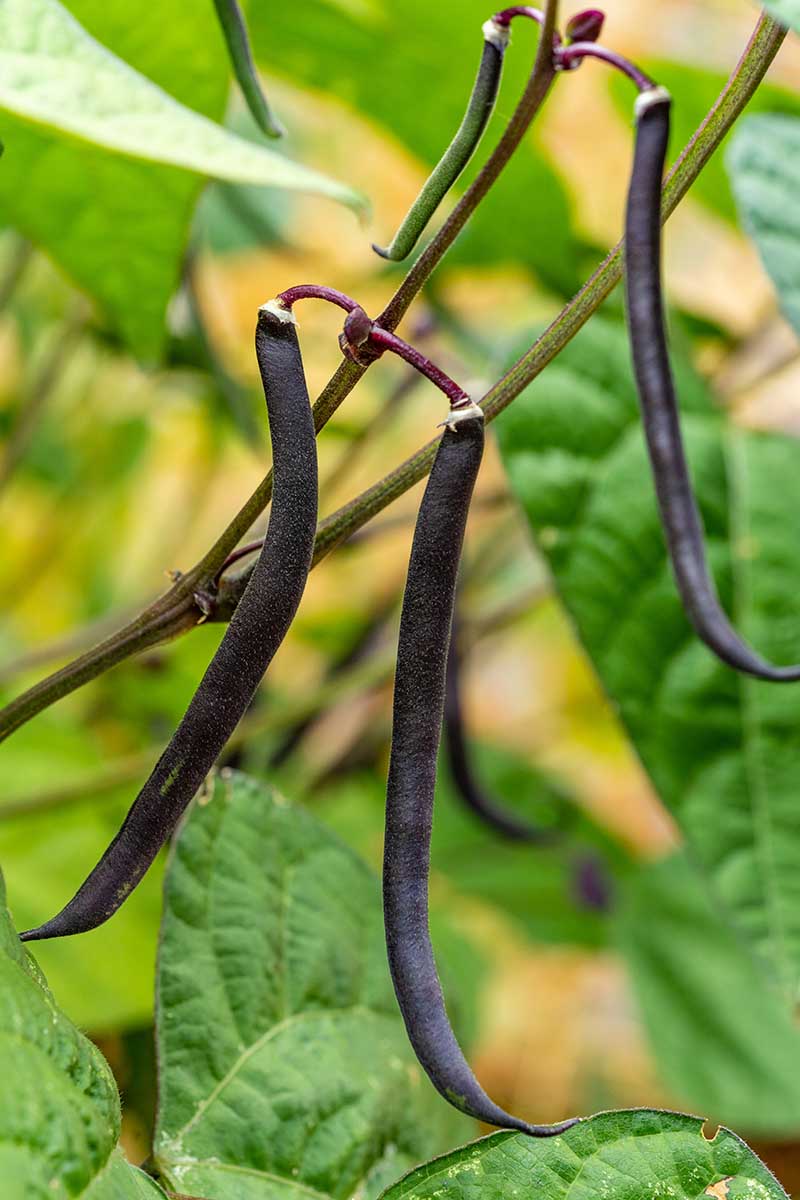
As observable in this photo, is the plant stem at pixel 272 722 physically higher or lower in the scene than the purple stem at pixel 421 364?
lower

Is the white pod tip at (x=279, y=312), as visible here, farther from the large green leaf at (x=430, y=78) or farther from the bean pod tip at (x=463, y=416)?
the large green leaf at (x=430, y=78)

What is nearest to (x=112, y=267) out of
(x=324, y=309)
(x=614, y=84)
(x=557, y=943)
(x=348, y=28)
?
(x=348, y=28)


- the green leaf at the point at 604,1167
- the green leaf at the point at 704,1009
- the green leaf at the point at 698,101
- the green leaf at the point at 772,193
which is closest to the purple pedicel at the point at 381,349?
the green leaf at the point at 604,1167

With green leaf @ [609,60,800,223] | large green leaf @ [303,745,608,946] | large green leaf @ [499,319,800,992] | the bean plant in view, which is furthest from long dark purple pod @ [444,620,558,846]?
green leaf @ [609,60,800,223]

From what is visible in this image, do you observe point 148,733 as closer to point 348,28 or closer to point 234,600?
point 348,28

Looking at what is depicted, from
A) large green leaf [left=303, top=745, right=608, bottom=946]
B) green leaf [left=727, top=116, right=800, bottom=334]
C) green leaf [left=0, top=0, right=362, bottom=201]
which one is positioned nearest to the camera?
green leaf [left=0, top=0, right=362, bottom=201]

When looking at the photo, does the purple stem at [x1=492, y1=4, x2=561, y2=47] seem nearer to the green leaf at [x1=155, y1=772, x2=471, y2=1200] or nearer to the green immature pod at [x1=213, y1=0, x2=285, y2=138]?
the green immature pod at [x1=213, y1=0, x2=285, y2=138]
